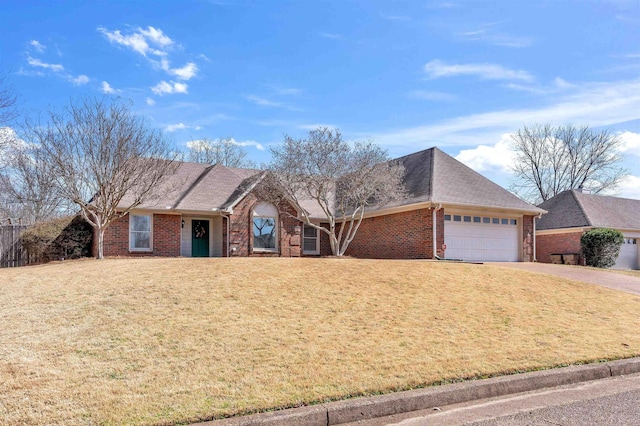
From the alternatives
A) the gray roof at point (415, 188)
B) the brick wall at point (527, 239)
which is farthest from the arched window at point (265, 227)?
the brick wall at point (527, 239)

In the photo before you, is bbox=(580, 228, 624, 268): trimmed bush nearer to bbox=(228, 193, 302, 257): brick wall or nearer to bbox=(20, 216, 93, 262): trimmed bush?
bbox=(228, 193, 302, 257): brick wall

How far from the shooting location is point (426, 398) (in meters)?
5.75

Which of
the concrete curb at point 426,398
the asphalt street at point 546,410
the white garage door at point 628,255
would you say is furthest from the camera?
the white garage door at point 628,255

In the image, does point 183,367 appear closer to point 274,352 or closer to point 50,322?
point 274,352

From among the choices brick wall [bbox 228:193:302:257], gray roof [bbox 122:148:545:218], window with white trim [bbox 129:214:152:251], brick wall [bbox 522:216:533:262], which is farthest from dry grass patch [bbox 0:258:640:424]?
brick wall [bbox 522:216:533:262]

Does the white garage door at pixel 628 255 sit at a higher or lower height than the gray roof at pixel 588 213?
lower

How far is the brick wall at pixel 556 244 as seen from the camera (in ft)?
86.2

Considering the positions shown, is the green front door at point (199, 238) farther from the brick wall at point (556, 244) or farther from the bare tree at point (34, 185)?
the brick wall at point (556, 244)

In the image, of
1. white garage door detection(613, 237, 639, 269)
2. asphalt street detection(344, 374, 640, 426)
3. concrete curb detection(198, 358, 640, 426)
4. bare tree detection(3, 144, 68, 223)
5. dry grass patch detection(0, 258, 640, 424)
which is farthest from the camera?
white garage door detection(613, 237, 639, 269)

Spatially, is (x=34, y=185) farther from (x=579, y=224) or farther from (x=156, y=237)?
(x=579, y=224)

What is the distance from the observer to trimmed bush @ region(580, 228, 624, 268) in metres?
23.7

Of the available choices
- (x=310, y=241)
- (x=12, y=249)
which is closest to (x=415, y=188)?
(x=310, y=241)

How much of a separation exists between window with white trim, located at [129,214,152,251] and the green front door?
6.74 feet

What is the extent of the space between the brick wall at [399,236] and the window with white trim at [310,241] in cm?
166
